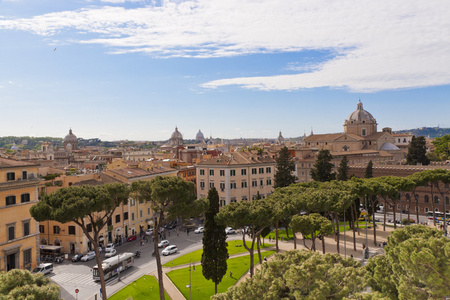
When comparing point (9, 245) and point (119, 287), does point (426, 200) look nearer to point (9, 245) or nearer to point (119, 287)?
point (119, 287)

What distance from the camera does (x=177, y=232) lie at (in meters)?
52.9

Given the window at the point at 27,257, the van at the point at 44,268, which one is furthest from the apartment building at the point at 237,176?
the window at the point at 27,257

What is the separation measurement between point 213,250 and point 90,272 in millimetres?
15304

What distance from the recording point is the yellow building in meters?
34.0

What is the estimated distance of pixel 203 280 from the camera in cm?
3316

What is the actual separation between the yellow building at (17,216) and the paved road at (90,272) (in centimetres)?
368

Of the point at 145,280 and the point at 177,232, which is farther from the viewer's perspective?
the point at 177,232

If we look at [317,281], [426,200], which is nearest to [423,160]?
[426,200]

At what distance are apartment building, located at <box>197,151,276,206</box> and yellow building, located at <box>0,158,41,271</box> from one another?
30.5m

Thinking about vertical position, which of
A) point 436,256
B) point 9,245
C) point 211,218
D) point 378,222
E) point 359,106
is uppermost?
point 359,106

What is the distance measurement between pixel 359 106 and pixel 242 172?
77622 mm

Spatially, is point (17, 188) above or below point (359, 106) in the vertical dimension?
below

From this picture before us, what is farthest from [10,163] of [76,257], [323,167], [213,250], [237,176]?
[323,167]

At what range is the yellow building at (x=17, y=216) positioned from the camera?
34031 millimetres
